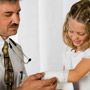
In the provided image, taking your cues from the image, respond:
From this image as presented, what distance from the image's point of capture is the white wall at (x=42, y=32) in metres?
0.88

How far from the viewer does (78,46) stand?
2.52 feet

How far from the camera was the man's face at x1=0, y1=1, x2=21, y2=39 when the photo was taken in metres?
0.61

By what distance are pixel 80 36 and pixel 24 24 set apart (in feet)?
0.86

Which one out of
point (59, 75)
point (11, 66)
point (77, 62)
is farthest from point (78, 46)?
point (11, 66)

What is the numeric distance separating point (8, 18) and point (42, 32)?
31 cm

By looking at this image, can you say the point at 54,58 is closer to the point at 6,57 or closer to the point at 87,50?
the point at 87,50

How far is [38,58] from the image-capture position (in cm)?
91

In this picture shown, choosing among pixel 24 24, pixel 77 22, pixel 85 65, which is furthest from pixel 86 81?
pixel 24 24

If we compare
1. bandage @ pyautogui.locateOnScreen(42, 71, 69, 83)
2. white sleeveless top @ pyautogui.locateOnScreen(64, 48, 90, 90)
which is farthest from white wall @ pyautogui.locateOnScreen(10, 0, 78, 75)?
bandage @ pyautogui.locateOnScreen(42, 71, 69, 83)

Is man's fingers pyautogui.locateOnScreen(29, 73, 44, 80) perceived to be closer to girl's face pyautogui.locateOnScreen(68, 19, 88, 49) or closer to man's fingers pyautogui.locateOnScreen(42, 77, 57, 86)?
man's fingers pyautogui.locateOnScreen(42, 77, 57, 86)

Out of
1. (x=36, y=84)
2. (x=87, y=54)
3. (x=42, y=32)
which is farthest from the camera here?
(x=42, y=32)

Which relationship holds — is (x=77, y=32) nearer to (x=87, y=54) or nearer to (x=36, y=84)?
(x=87, y=54)

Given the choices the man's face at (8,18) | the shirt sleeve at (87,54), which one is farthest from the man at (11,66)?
the shirt sleeve at (87,54)

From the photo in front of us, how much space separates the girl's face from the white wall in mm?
176
